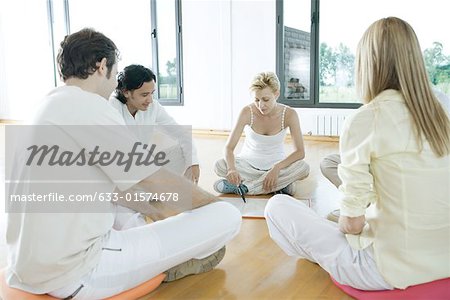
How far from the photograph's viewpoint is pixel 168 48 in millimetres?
6707

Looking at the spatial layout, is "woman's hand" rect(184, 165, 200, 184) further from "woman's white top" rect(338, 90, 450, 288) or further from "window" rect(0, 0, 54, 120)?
"window" rect(0, 0, 54, 120)

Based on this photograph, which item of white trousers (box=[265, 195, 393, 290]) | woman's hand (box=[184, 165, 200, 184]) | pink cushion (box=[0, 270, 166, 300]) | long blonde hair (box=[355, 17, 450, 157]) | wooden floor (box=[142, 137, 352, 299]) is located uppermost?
long blonde hair (box=[355, 17, 450, 157])

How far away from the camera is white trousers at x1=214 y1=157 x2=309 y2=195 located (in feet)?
10.0

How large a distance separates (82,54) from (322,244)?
1.05 metres

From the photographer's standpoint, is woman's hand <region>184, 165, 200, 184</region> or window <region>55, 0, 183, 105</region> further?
window <region>55, 0, 183, 105</region>

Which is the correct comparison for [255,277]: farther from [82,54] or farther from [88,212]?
[82,54]

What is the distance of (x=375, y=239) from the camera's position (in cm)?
150

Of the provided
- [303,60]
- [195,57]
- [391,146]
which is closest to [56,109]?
[391,146]

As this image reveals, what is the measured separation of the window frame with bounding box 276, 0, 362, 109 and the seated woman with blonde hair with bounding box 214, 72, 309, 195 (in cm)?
276

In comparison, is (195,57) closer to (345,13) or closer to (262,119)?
(345,13)

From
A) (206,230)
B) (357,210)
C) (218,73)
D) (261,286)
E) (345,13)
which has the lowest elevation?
(261,286)

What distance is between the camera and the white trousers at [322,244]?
155 cm

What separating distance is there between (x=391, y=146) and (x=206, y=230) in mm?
723

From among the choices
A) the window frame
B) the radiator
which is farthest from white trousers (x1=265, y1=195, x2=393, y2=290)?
the window frame
